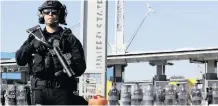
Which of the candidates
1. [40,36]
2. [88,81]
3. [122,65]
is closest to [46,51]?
[40,36]

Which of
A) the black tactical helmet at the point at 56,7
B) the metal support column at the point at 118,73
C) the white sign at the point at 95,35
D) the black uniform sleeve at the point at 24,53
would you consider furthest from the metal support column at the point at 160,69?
the black uniform sleeve at the point at 24,53

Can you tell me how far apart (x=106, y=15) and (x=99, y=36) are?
1.80ft

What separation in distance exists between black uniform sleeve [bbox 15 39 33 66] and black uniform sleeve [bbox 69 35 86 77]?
36 centimetres

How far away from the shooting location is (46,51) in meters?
3.75

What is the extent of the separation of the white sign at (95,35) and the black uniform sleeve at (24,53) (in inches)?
266

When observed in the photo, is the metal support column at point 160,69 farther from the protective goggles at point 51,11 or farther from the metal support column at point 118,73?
the protective goggles at point 51,11

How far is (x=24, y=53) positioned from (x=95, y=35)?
7291 mm

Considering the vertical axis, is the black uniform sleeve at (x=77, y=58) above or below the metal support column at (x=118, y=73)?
above

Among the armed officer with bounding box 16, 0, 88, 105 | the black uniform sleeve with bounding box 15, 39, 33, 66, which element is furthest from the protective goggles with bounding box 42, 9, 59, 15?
the black uniform sleeve with bounding box 15, 39, 33, 66

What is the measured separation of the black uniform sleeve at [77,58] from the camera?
3699 mm

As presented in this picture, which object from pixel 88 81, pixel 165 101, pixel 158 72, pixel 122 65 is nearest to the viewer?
pixel 88 81

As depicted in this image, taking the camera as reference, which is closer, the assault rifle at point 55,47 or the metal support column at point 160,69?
the assault rifle at point 55,47

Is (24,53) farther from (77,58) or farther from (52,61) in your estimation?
(77,58)

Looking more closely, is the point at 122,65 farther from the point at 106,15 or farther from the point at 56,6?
the point at 56,6
